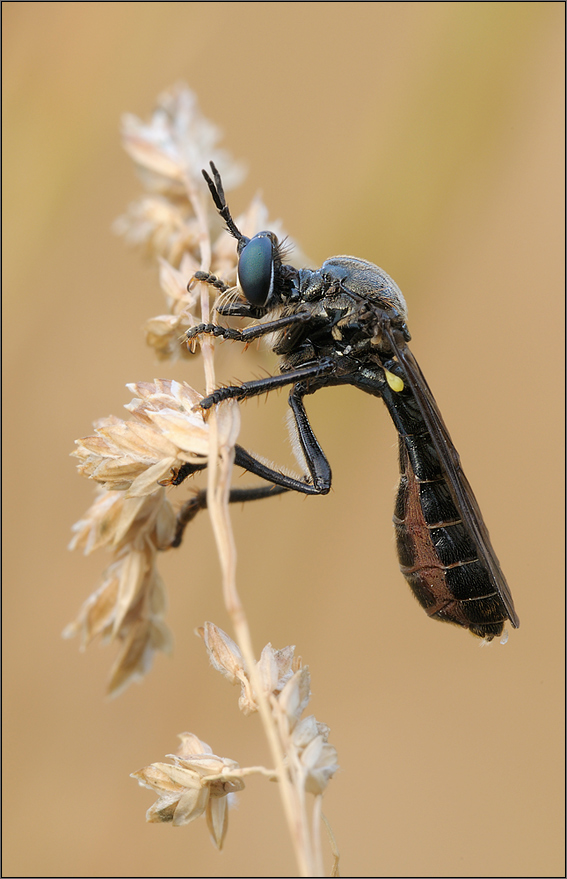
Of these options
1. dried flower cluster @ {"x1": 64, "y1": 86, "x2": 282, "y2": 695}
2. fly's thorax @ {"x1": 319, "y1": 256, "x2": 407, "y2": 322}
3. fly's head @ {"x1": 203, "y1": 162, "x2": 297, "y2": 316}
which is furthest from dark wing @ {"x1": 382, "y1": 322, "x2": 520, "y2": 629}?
dried flower cluster @ {"x1": 64, "y1": 86, "x2": 282, "y2": 695}

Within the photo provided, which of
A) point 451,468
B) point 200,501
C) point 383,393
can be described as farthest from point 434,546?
point 200,501

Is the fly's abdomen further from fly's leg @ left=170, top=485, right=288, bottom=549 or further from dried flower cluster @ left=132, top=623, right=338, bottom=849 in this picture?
dried flower cluster @ left=132, top=623, right=338, bottom=849

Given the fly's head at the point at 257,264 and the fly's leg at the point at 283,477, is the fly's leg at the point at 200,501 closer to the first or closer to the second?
the fly's leg at the point at 283,477

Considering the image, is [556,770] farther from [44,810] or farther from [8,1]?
[8,1]

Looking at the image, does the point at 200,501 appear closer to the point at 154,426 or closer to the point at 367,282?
the point at 154,426

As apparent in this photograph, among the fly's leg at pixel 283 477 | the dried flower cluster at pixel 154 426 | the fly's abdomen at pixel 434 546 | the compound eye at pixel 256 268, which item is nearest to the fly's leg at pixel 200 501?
the fly's leg at pixel 283 477

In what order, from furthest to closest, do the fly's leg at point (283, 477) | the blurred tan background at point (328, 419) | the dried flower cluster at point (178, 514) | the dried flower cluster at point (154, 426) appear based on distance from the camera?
the blurred tan background at point (328, 419)
the fly's leg at point (283, 477)
the dried flower cluster at point (154, 426)
the dried flower cluster at point (178, 514)

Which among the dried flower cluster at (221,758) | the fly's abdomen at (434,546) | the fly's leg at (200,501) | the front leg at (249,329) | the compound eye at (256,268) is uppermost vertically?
the compound eye at (256,268)
